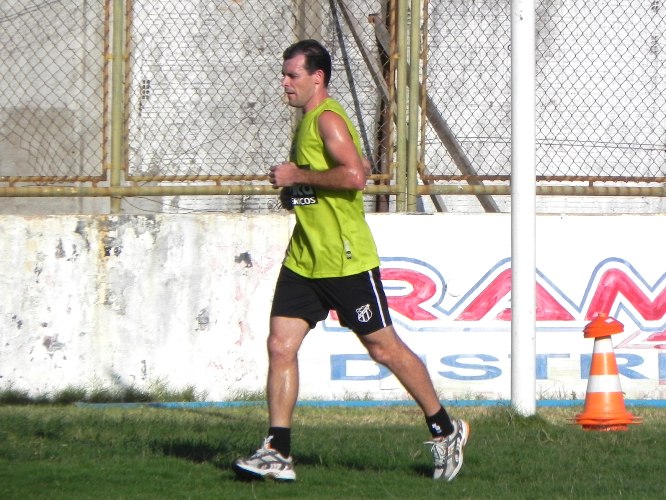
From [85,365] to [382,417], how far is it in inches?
80.9

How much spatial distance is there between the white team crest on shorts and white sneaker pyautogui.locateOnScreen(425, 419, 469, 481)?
584 mm

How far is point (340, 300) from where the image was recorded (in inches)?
201

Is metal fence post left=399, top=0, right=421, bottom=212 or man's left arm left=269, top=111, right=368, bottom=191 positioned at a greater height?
metal fence post left=399, top=0, right=421, bottom=212

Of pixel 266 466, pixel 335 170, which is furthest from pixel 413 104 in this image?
pixel 266 466

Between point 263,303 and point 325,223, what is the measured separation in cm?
268

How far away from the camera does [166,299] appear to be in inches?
305

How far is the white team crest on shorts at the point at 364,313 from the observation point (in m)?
5.06

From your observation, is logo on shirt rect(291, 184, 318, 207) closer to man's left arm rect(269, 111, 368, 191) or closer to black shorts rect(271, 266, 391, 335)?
man's left arm rect(269, 111, 368, 191)

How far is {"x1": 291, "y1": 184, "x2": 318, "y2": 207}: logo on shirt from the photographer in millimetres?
5152

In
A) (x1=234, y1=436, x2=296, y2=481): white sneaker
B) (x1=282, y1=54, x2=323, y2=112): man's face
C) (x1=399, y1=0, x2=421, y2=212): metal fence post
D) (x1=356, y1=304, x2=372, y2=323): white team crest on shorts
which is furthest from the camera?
(x1=399, y1=0, x2=421, y2=212): metal fence post

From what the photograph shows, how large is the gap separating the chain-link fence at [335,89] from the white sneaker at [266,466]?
3.79 m

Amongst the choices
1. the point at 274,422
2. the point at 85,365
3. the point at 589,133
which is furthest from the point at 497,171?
the point at 274,422

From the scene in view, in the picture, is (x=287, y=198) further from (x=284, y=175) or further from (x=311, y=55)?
(x=311, y=55)

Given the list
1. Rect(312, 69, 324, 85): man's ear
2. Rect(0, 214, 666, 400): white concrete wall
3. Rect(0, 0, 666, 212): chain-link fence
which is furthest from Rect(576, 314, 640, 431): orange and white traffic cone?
Rect(312, 69, 324, 85): man's ear
